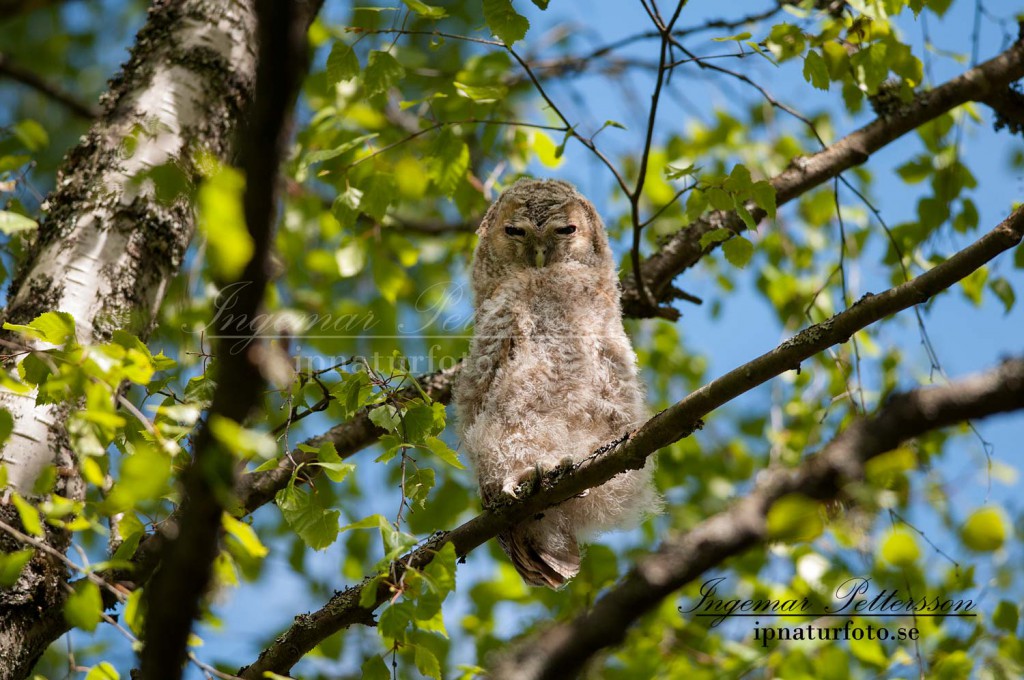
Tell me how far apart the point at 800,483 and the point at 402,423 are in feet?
4.29

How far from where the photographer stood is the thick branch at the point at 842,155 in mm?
2990

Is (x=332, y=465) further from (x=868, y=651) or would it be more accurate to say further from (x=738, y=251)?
(x=868, y=651)

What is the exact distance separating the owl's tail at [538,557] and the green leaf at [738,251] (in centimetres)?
105

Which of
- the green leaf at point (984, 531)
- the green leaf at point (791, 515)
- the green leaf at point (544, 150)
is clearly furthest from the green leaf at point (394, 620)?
the green leaf at point (544, 150)

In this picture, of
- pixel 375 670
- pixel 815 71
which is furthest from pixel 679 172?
pixel 375 670

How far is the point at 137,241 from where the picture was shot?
244 centimetres

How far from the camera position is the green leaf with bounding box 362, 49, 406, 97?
2.64 meters

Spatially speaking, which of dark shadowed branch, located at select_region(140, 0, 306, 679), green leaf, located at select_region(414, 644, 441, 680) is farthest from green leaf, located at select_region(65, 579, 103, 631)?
green leaf, located at select_region(414, 644, 441, 680)

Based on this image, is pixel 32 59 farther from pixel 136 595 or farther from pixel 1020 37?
pixel 1020 37

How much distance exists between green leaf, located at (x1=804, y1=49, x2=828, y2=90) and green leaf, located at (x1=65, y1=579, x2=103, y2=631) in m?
2.33

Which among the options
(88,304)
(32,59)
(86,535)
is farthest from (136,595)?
(32,59)

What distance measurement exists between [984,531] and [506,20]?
1646mm

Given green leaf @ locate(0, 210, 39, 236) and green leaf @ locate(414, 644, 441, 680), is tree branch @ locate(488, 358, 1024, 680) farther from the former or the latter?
green leaf @ locate(0, 210, 39, 236)

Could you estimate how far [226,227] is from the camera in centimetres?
92
